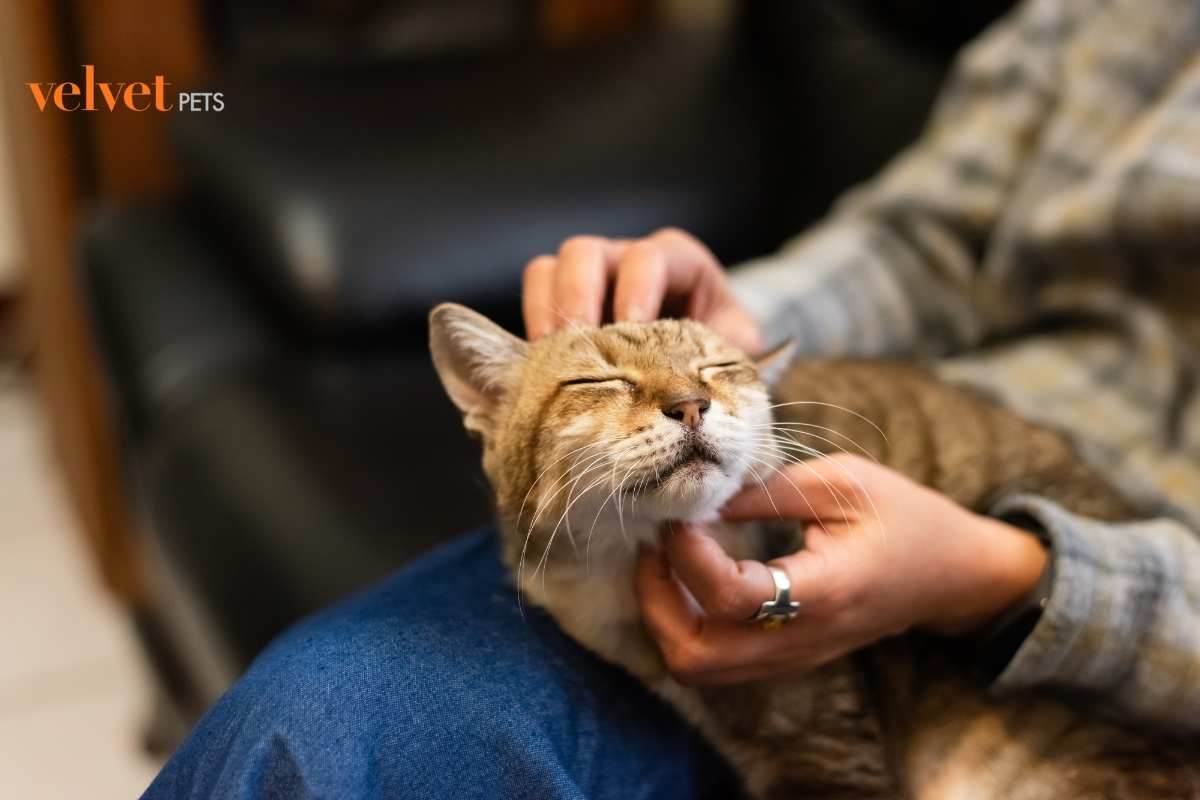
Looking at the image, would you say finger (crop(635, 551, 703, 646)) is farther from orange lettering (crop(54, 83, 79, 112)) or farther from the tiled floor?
orange lettering (crop(54, 83, 79, 112))

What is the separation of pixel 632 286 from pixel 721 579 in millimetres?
270

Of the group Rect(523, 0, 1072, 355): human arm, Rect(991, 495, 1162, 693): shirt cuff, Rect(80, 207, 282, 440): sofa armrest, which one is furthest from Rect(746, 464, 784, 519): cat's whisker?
Rect(80, 207, 282, 440): sofa armrest

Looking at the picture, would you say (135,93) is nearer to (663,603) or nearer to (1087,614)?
(663,603)

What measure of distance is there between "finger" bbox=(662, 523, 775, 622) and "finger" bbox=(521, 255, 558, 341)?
0.25 metres

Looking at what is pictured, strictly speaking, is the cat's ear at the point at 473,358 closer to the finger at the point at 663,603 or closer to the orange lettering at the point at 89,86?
the finger at the point at 663,603

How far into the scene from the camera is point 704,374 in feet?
2.66

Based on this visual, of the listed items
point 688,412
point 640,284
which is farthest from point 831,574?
point 640,284

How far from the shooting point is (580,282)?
88 cm

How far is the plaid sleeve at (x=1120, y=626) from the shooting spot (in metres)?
0.78

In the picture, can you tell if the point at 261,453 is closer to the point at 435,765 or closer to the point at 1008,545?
the point at 435,765

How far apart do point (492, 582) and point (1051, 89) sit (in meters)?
0.86

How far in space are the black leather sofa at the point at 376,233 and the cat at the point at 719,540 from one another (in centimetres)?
29

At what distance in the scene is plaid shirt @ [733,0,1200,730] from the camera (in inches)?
31.3

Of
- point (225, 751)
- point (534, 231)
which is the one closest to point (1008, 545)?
point (225, 751)
